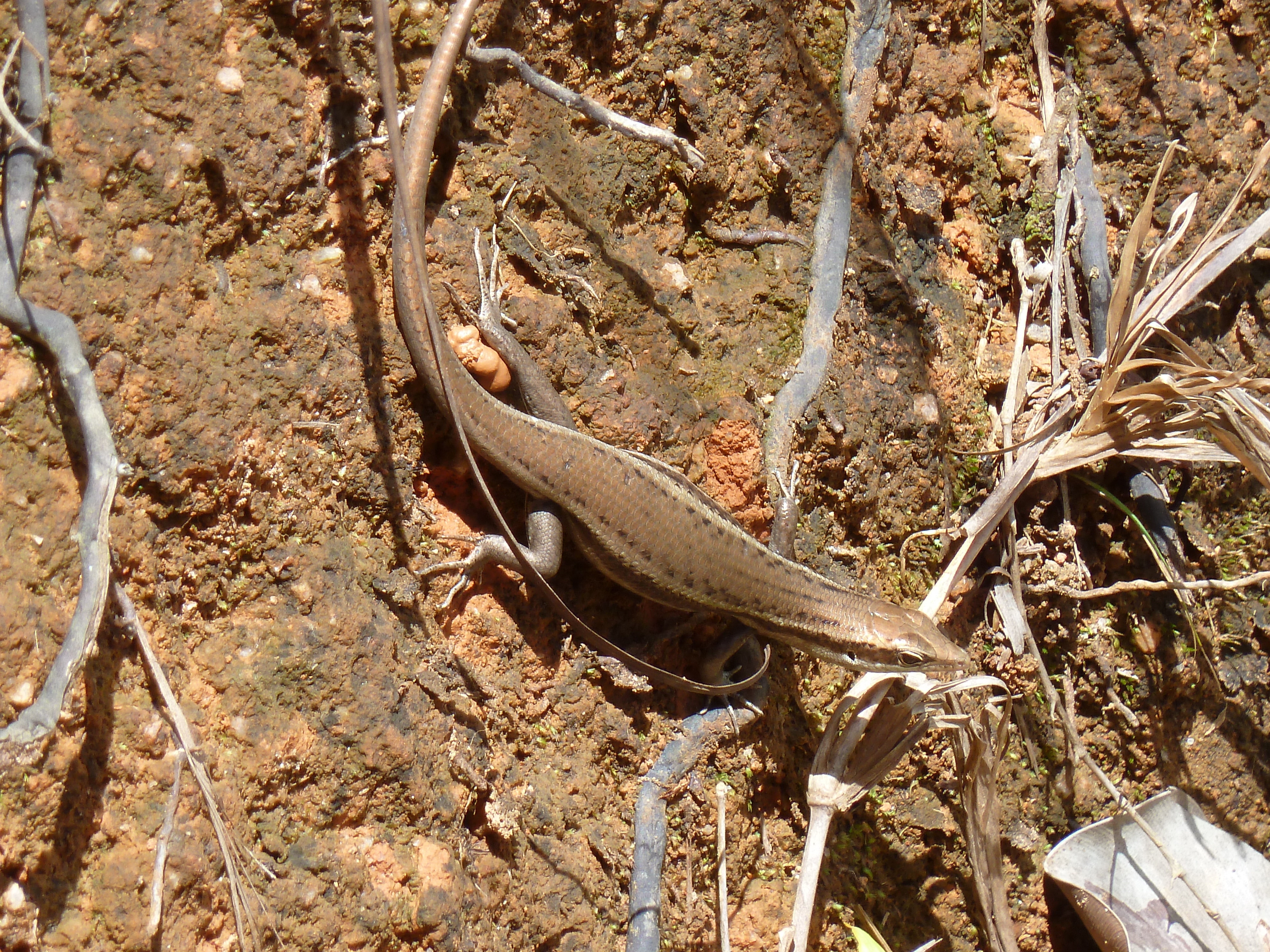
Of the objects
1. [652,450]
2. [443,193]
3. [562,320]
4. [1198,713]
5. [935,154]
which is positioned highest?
[935,154]

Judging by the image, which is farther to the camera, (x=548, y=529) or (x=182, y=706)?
(x=548, y=529)

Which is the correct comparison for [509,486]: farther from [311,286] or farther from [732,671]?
[732,671]

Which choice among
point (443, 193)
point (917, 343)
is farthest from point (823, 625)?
point (443, 193)

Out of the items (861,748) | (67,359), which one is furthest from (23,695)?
(861,748)

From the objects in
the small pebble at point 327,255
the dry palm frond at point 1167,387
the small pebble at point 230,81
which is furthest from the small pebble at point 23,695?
the dry palm frond at point 1167,387

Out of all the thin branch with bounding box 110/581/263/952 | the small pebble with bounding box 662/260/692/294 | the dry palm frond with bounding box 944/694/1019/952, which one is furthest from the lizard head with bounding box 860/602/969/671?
the thin branch with bounding box 110/581/263/952

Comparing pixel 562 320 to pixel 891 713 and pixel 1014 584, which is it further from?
pixel 1014 584
